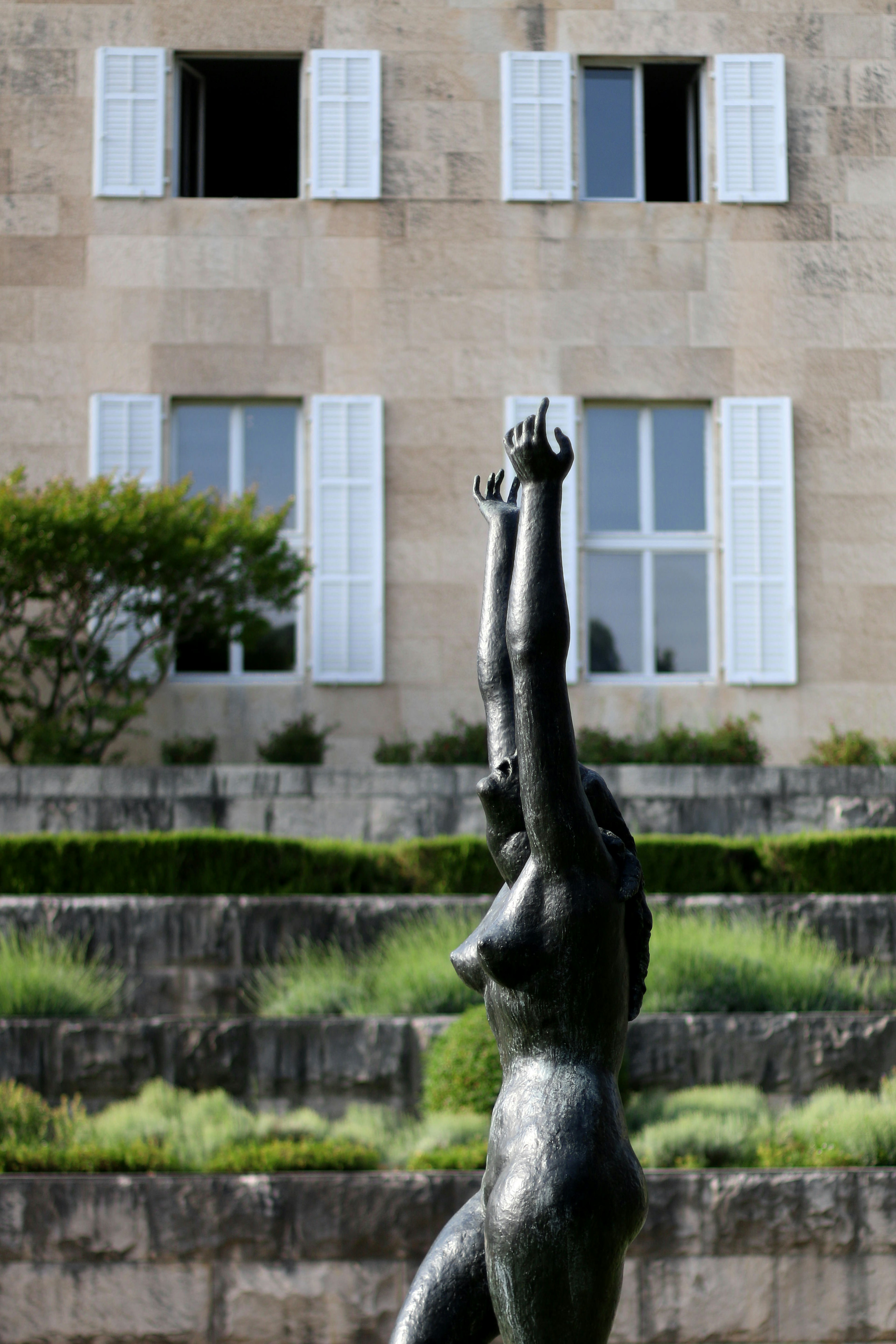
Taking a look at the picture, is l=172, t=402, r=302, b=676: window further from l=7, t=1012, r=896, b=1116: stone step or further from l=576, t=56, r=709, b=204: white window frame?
l=7, t=1012, r=896, b=1116: stone step

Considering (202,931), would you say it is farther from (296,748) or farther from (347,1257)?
(296,748)

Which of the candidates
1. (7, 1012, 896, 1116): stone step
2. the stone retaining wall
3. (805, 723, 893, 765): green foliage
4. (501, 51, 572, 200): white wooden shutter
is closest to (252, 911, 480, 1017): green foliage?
(7, 1012, 896, 1116): stone step

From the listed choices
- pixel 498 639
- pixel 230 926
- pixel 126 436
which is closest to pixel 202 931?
pixel 230 926

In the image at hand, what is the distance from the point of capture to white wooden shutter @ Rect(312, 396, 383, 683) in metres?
13.8

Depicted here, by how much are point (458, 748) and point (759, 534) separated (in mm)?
3327

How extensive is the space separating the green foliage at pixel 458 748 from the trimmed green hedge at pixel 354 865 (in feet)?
9.61

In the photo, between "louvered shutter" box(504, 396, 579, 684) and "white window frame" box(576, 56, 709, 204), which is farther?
"white window frame" box(576, 56, 709, 204)

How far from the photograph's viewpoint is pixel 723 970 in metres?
7.93

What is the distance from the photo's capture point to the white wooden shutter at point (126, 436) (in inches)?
544

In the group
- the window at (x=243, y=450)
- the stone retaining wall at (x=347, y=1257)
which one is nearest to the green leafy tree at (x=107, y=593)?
the window at (x=243, y=450)

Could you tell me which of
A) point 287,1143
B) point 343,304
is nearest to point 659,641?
point 343,304

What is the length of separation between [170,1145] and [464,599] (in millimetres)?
8016

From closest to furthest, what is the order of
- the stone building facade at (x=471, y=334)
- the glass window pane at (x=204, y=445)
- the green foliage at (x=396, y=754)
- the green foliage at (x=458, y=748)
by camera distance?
1. the green foliage at (x=458, y=748)
2. the green foliage at (x=396, y=754)
3. the stone building facade at (x=471, y=334)
4. the glass window pane at (x=204, y=445)

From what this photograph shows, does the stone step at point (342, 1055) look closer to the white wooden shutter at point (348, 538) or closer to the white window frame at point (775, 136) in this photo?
the white wooden shutter at point (348, 538)
